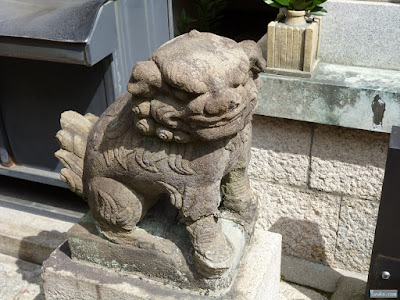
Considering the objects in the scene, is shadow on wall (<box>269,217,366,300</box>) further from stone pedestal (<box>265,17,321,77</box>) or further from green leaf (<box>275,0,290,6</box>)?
green leaf (<box>275,0,290,6</box>)

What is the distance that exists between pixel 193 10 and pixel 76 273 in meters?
3.25

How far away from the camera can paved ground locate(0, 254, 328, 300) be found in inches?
132

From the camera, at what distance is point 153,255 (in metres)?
2.31

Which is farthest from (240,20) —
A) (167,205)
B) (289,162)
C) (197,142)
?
(197,142)

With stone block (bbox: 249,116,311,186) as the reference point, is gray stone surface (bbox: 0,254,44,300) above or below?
below

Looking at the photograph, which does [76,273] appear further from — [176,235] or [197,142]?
[197,142]

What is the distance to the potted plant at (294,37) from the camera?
3047mm

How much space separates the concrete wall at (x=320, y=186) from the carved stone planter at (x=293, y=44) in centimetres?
33

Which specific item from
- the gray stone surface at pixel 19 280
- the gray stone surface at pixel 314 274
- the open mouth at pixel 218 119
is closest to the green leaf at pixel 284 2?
the open mouth at pixel 218 119

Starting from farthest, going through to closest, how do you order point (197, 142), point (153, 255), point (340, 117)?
1. point (340, 117)
2. point (153, 255)
3. point (197, 142)

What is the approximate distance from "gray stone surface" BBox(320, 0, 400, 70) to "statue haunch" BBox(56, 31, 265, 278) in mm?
1291

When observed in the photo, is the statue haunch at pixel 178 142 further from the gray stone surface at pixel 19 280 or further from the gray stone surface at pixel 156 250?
the gray stone surface at pixel 19 280

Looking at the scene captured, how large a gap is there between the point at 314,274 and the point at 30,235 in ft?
6.31

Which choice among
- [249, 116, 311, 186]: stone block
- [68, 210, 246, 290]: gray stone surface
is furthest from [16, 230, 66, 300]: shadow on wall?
[249, 116, 311, 186]: stone block
